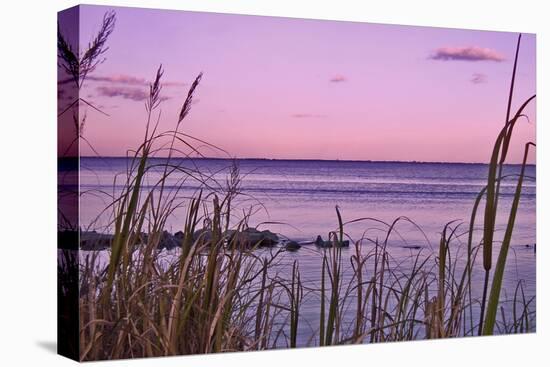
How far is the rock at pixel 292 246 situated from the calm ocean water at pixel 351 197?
3 cm

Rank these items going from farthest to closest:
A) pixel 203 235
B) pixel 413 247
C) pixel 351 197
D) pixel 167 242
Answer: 1. pixel 413 247
2. pixel 351 197
3. pixel 203 235
4. pixel 167 242

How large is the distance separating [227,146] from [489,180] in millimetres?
1999

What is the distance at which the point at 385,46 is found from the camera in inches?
352

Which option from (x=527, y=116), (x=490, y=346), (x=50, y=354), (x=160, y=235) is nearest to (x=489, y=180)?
(x=527, y=116)

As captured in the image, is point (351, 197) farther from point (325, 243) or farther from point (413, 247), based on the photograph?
point (413, 247)

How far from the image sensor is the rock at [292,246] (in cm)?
860

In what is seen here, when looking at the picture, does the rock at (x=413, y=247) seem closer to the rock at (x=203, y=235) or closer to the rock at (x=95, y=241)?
the rock at (x=203, y=235)

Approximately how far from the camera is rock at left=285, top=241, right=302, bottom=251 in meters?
8.60

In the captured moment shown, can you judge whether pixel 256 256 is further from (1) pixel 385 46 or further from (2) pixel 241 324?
(1) pixel 385 46

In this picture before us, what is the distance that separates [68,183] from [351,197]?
195 centimetres

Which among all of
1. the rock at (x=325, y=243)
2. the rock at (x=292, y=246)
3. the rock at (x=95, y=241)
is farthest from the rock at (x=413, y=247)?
the rock at (x=95, y=241)

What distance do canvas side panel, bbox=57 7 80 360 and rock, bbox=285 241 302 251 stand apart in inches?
56.7

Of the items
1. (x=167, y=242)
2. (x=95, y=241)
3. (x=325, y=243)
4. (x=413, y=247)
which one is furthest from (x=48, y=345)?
(x=413, y=247)

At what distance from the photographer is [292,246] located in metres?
8.62
